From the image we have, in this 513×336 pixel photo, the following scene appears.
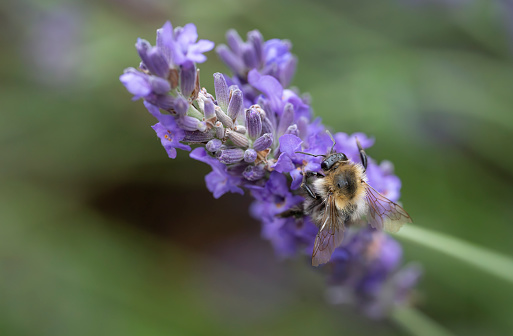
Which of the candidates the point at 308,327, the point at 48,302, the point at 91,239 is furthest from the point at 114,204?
the point at 308,327

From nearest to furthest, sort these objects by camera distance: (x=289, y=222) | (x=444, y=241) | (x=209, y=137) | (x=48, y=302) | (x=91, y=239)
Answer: (x=209, y=137) < (x=289, y=222) < (x=444, y=241) < (x=48, y=302) < (x=91, y=239)

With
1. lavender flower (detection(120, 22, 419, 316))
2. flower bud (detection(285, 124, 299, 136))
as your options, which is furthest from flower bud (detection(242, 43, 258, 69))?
flower bud (detection(285, 124, 299, 136))

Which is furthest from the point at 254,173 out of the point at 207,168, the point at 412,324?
the point at 207,168

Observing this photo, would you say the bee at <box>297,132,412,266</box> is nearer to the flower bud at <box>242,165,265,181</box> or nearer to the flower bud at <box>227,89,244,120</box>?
the flower bud at <box>242,165,265,181</box>

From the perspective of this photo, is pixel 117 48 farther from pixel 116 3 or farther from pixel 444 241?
pixel 444 241

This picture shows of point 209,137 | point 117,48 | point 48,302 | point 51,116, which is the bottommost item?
point 48,302

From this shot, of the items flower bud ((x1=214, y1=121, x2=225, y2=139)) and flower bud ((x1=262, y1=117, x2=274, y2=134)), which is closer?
flower bud ((x1=214, y1=121, x2=225, y2=139))

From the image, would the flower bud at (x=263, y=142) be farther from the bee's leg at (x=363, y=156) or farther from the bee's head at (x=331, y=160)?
the bee's leg at (x=363, y=156)

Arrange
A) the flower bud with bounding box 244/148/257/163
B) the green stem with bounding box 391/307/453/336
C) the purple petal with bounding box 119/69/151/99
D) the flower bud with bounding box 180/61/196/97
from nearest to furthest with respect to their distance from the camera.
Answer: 1. the purple petal with bounding box 119/69/151/99
2. the flower bud with bounding box 180/61/196/97
3. the flower bud with bounding box 244/148/257/163
4. the green stem with bounding box 391/307/453/336
